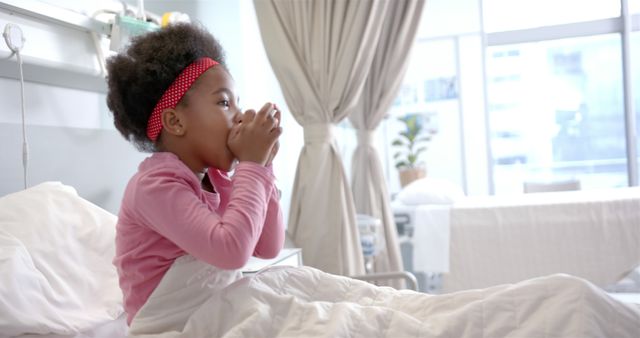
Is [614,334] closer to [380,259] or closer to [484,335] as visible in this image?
[484,335]

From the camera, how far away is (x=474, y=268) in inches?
114

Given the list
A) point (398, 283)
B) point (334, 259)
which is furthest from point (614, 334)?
point (398, 283)

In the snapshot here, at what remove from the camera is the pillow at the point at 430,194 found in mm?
3191

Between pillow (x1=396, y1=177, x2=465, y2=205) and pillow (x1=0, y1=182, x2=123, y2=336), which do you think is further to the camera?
pillow (x1=396, y1=177, x2=465, y2=205)

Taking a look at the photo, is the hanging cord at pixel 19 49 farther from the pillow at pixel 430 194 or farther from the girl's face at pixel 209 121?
the pillow at pixel 430 194

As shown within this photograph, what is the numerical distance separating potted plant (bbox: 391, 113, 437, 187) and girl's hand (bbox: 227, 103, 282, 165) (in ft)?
12.5

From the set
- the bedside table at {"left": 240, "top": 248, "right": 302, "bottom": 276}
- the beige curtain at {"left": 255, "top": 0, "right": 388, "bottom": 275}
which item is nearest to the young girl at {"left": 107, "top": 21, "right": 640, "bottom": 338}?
the bedside table at {"left": 240, "top": 248, "right": 302, "bottom": 276}

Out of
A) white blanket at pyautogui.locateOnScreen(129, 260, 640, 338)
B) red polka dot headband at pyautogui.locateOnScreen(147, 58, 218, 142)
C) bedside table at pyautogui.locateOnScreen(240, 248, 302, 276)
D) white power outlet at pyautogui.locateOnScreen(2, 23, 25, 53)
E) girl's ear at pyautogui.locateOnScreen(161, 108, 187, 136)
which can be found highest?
white power outlet at pyautogui.locateOnScreen(2, 23, 25, 53)

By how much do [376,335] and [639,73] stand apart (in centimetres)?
439

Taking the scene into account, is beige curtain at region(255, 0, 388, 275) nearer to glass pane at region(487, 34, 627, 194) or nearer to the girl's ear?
the girl's ear

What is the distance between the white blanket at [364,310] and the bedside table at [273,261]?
0.68m

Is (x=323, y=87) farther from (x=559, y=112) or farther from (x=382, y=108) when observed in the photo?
(x=559, y=112)

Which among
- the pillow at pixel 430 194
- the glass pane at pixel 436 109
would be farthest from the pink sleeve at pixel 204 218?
the glass pane at pixel 436 109

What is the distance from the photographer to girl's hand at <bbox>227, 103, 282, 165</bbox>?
1.06m
